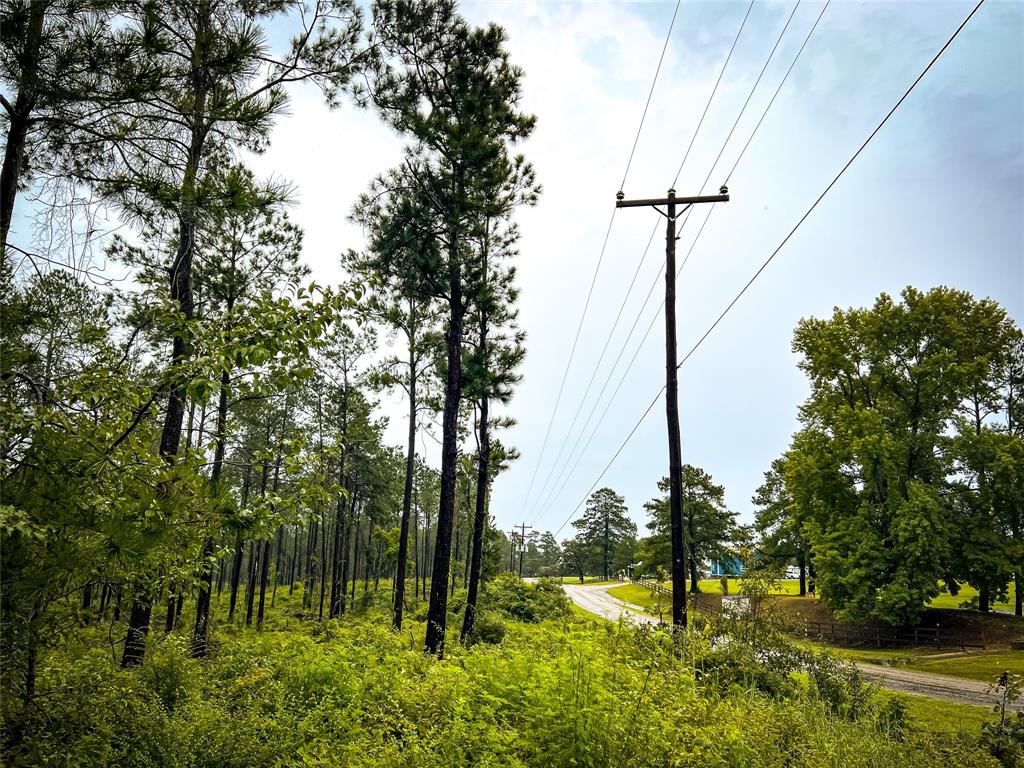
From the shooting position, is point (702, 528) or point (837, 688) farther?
point (702, 528)

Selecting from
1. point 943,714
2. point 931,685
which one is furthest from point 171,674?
point 931,685

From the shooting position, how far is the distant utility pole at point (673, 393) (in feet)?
29.4

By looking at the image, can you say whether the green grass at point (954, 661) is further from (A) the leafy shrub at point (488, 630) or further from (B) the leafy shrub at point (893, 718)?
(A) the leafy shrub at point (488, 630)

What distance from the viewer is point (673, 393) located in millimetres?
9797

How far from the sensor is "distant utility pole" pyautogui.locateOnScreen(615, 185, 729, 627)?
897cm

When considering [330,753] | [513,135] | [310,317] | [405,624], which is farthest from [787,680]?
[405,624]

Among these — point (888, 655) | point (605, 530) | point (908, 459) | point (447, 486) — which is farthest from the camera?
point (605, 530)

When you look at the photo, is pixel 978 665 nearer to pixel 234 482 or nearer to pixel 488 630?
pixel 488 630

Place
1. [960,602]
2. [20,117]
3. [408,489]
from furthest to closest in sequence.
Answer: [960,602] → [408,489] → [20,117]

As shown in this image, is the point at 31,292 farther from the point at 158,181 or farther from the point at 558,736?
the point at 558,736

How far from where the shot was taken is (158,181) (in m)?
4.27

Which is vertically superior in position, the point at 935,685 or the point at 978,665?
the point at 935,685

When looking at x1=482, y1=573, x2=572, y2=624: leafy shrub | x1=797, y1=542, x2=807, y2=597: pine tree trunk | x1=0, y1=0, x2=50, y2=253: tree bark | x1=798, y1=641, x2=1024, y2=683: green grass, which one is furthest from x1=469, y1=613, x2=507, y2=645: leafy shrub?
x1=797, y1=542, x2=807, y2=597: pine tree trunk

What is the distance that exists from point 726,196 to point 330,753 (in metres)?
10.4
